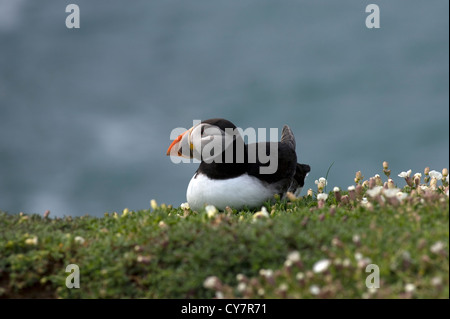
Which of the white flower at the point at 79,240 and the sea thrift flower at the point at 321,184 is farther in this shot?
the sea thrift flower at the point at 321,184

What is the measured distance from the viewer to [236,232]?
5641mm

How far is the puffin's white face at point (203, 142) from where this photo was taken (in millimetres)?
8422

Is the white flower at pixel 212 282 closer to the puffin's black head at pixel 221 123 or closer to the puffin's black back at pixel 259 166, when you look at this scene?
the puffin's black back at pixel 259 166

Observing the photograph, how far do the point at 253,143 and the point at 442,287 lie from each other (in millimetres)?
5187

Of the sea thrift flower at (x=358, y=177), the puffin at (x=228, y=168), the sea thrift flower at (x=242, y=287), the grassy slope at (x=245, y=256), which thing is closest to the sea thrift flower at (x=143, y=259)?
the grassy slope at (x=245, y=256)

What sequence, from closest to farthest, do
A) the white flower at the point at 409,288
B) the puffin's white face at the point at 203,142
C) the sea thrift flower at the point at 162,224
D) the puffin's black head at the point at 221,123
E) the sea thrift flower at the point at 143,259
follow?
the white flower at the point at 409,288 < the sea thrift flower at the point at 143,259 < the sea thrift flower at the point at 162,224 < the puffin's white face at the point at 203,142 < the puffin's black head at the point at 221,123

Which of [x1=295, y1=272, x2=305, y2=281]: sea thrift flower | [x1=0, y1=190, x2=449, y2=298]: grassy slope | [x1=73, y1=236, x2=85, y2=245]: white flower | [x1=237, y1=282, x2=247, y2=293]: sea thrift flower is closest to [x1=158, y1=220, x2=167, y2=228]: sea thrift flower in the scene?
[x1=0, y1=190, x2=449, y2=298]: grassy slope

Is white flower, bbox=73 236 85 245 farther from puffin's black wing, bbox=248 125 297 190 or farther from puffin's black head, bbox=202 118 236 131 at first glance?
puffin's black wing, bbox=248 125 297 190

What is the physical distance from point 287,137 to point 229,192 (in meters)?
2.12

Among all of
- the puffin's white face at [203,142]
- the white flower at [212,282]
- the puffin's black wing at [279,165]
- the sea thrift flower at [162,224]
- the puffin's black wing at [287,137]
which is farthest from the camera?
Answer: the puffin's black wing at [287,137]

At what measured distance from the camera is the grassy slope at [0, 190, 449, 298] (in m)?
4.79

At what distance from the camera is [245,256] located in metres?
5.38

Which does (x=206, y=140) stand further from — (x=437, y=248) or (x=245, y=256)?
(x=437, y=248)
